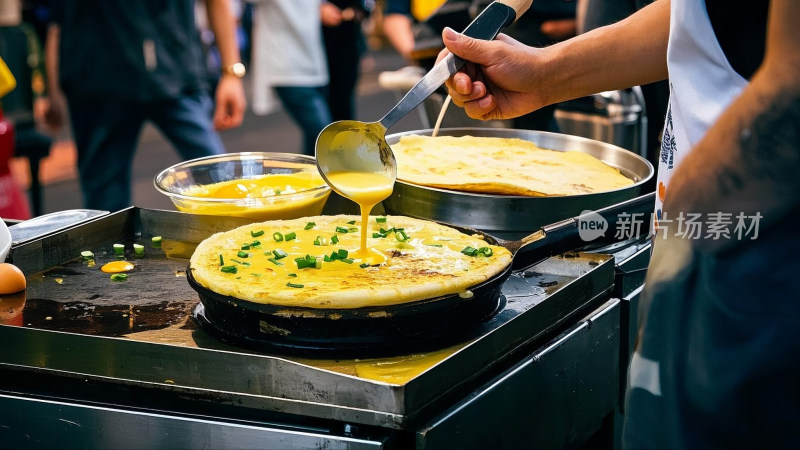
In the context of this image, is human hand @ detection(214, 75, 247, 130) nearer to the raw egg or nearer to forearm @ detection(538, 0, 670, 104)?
forearm @ detection(538, 0, 670, 104)

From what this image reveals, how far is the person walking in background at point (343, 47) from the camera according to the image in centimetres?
641

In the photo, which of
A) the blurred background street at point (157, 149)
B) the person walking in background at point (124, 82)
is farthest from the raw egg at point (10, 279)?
the blurred background street at point (157, 149)

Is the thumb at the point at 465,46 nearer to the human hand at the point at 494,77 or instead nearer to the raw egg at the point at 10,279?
the human hand at the point at 494,77

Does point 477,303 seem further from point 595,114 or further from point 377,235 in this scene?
point 595,114

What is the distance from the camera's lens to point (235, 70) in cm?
448

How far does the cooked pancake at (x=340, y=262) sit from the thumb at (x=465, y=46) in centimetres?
44

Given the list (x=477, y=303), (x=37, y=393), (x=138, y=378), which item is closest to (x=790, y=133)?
(x=477, y=303)

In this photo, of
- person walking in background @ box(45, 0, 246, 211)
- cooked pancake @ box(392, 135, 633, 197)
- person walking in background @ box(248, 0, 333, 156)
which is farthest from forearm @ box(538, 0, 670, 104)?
person walking in background @ box(248, 0, 333, 156)

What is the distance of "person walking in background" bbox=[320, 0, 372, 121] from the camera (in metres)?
6.41

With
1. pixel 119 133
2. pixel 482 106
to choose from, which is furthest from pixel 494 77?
pixel 119 133

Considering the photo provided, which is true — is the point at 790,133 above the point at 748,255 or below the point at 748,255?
above

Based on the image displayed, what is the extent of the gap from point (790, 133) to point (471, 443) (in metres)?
0.72

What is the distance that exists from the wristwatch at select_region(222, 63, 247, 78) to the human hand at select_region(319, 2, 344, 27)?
202 centimetres

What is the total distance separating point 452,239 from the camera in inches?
78.4
